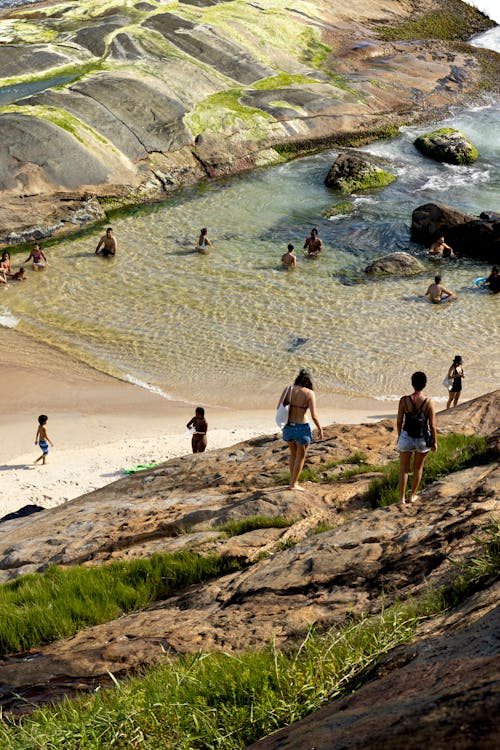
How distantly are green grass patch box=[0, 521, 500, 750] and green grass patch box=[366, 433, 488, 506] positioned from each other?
344cm

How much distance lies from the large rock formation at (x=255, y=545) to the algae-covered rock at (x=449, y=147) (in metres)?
27.1

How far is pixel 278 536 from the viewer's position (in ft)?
30.6

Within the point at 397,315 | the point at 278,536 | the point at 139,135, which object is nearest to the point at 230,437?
the point at 397,315

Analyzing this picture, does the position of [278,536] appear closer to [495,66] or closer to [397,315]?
[397,315]

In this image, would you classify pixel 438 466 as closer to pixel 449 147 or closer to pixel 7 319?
pixel 7 319

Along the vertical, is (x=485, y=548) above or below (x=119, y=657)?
above

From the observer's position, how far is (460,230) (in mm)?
29109

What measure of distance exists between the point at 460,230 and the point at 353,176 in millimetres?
7034

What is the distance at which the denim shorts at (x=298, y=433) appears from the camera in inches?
432

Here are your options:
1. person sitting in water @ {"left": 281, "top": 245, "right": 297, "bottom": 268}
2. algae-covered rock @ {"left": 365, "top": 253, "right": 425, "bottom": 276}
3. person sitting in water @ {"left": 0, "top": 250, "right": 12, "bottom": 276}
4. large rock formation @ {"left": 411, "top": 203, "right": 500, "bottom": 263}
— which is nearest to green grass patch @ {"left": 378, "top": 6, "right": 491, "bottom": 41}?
large rock formation @ {"left": 411, "top": 203, "right": 500, "bottom": 263}

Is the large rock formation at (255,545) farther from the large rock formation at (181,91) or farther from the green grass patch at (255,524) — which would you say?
the large rock formation at (181,91)

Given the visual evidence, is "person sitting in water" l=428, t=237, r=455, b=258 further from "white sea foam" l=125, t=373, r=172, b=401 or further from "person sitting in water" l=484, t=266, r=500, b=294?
"white sea foam" l=125, t=373, r=172, b=401

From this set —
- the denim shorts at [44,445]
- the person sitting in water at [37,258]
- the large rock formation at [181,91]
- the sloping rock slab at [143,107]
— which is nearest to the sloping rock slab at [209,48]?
the large rock formation at [181,91]

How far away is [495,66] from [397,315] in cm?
3300
